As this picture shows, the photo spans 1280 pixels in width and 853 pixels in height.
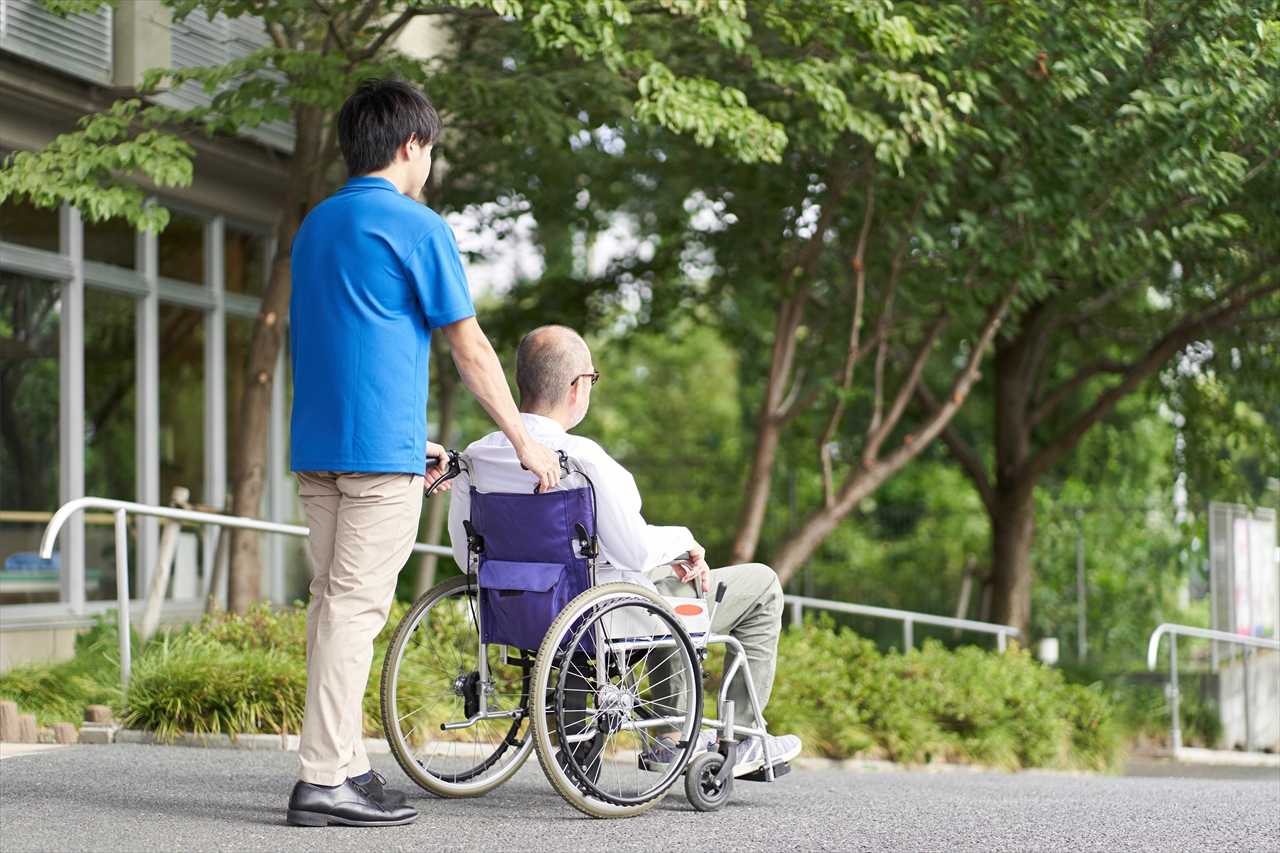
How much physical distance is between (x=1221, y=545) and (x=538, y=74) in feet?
28.1

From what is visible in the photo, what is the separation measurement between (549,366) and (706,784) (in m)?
1.35

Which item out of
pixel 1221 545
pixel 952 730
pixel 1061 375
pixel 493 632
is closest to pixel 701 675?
pixel 493 632

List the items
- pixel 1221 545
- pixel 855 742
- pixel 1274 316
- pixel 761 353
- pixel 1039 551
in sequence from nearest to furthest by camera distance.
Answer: pixel 855 742 < pixel 1274 316 < pixel 1221 545 < pixel 1039 551 < pixel 761 353

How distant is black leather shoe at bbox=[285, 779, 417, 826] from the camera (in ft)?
11.7

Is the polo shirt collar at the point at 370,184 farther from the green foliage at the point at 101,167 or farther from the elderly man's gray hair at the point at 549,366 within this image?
the green foliage at the point at 101,167

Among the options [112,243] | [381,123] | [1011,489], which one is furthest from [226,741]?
[1011,489]

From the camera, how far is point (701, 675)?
3879 millimetres

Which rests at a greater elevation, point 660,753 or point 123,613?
point 123,613

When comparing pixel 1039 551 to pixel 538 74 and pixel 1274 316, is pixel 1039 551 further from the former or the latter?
pixel 538 74

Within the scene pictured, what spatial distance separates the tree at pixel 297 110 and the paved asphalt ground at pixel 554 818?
2.95 m

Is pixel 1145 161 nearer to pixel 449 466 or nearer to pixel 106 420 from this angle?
pixel 449 466

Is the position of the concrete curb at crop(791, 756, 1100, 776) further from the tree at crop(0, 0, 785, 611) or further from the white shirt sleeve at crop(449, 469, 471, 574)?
the white shirt sleeve at crop(449, 469, 471, 574)

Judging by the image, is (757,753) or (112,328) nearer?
(757,753)

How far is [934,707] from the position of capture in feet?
29.5
